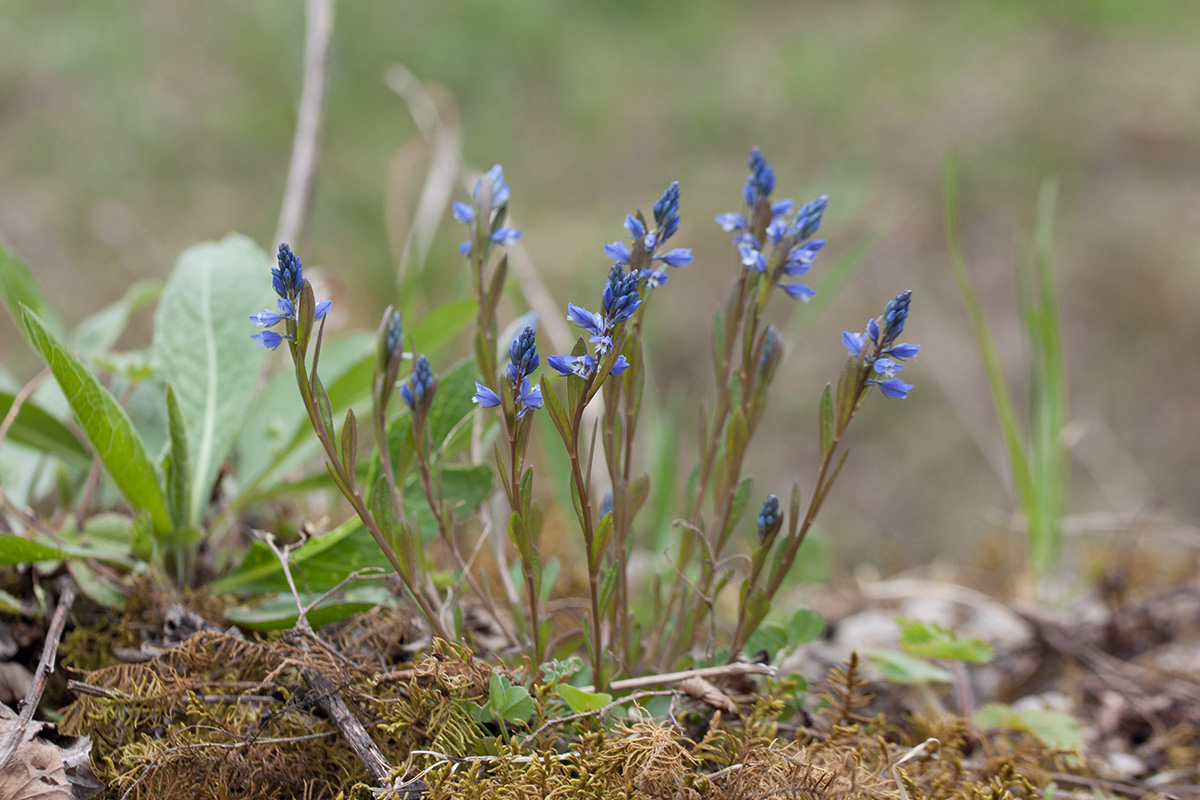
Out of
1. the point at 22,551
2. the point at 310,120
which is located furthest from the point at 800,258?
the point at 310,120

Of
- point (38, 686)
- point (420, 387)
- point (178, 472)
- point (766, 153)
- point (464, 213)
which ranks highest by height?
point (766, 153)

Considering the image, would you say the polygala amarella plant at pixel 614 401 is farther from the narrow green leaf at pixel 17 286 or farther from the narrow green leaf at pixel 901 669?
the narrow green leaf at pixel 17 286

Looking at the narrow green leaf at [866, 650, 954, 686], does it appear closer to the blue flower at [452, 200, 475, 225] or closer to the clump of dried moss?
the clump of dried moss

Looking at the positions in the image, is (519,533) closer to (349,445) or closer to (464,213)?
(349,445)

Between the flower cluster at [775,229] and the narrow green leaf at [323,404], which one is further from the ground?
the flower cluster at [775,229]

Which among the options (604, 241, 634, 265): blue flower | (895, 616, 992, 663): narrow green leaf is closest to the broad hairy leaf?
(604, 241, 634, 265): blue flower

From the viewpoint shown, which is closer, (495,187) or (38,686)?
(38,686)

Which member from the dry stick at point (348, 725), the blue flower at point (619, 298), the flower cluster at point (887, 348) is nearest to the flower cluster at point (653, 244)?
the blue flower at point (619, 298)
